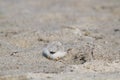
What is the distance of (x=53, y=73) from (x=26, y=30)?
2.35 metres

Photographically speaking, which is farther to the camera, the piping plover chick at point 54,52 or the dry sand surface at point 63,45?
the piping plover chick at point 54,52

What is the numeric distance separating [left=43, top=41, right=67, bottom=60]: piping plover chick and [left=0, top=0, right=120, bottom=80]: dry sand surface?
2.4 inches

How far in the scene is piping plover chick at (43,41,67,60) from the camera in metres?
5.23

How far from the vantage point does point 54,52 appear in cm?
→ 529

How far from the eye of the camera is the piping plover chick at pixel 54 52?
5227 millimetres

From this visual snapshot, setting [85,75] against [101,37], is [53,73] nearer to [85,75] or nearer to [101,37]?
[85,75]

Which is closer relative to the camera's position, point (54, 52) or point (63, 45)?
point (54, 52)

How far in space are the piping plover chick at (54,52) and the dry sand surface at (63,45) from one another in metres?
0.06

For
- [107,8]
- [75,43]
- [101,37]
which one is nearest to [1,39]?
[75,43]

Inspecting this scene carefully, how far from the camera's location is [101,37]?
253 inches

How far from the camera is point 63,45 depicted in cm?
564

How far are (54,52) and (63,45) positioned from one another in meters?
0.38

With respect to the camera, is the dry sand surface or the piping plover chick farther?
the piping plover chick

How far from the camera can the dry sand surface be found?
4.55 metres
